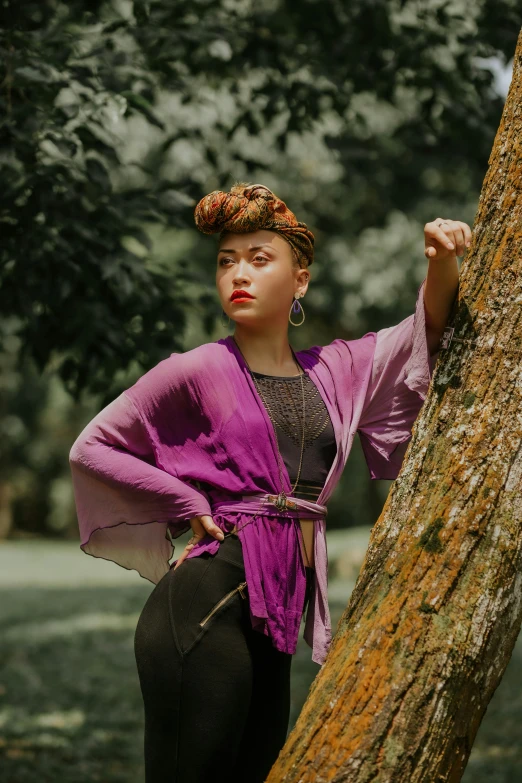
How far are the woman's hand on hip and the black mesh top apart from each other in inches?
8.4

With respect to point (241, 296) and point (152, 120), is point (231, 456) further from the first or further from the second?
point (152, 120)

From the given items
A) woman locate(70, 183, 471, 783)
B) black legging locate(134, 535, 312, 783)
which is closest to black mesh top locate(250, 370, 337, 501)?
woman locate(70, 183, 471, 783)

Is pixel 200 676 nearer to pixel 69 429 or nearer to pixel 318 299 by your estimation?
pixel 318 299

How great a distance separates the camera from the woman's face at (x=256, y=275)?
8.80 feet

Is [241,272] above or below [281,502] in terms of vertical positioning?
above

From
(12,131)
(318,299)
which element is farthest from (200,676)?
(318,299)

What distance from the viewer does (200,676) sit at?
8.04ft

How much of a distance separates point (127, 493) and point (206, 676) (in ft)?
1.68

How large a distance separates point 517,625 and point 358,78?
359 cm

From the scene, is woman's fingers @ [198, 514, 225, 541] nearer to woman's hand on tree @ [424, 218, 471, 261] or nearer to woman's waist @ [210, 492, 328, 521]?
woman's waist @ [210, 492, 328, 521]

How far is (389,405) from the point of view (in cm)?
281

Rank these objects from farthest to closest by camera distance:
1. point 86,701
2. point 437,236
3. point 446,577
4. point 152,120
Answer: point 86,701, point 152,120, point 437,236, point 446,577

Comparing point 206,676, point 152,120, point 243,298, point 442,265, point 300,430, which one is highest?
point 152,120

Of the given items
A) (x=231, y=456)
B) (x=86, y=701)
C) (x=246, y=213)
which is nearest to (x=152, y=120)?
(x=246, y=213)
